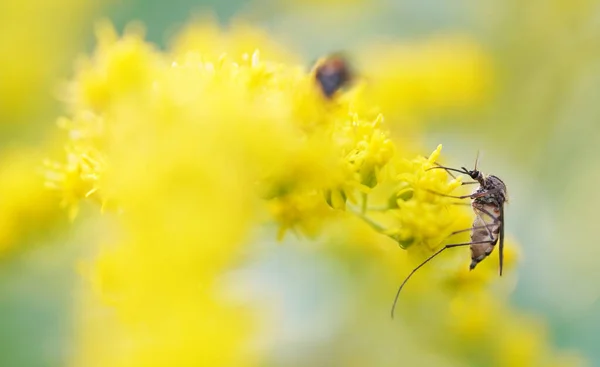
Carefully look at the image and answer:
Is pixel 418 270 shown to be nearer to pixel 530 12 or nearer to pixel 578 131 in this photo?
pixel 578 131

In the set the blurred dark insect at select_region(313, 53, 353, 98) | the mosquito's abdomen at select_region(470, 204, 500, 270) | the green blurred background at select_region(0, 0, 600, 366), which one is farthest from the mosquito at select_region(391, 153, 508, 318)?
the green blurred background at select_region(0, 0, 600, 366)

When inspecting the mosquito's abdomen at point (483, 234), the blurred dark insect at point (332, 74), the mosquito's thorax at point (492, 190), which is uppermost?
the blurred dark insect at point (332, 74)

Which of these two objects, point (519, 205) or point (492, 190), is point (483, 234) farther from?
point (519, 205)

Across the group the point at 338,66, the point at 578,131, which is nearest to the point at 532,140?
the point at 578,131

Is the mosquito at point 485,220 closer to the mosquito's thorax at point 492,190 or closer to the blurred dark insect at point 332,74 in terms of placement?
the mosquito's thorax at point 492,190

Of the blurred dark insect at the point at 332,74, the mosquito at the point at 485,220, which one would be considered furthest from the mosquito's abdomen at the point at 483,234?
the blurred dark insect at the point at 332,74

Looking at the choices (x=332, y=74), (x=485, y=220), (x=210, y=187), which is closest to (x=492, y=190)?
(x=485, y=220)
